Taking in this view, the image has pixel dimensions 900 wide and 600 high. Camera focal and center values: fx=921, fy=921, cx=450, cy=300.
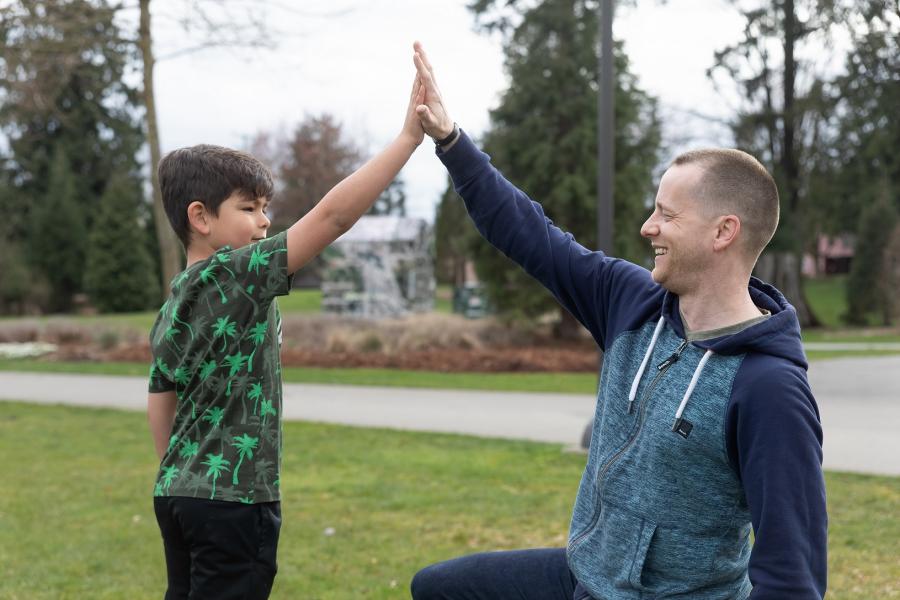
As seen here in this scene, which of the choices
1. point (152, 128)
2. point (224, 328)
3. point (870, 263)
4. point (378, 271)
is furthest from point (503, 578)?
point (870, 263)

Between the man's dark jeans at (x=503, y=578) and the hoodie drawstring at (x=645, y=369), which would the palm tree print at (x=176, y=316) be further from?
the hoodie drawstring at (x=645, y=369)

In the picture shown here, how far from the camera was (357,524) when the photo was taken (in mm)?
5762

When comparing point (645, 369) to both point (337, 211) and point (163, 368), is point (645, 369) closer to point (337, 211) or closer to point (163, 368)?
point (337, 211)

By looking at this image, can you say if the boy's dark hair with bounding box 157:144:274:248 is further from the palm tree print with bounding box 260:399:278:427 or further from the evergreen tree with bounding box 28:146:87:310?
the evergreen tree with bounding box 28:146:87:310

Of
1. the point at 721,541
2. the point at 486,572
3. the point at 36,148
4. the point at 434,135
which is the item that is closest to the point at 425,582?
the point at 486,572

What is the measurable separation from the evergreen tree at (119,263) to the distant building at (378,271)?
17.1 metres

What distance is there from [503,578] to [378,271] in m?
21.4

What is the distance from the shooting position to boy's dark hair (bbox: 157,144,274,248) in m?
2.51

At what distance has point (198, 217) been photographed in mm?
2535

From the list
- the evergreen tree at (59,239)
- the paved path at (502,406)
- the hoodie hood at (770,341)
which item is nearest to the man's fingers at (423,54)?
the hoodie hood at (770,341)

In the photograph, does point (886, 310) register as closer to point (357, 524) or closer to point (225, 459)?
point (357, 524)

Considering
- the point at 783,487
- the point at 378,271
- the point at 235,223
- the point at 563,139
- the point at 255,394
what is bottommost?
the point at 783,487

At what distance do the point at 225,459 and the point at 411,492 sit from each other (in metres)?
4.16

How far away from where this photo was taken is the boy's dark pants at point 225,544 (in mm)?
2443
